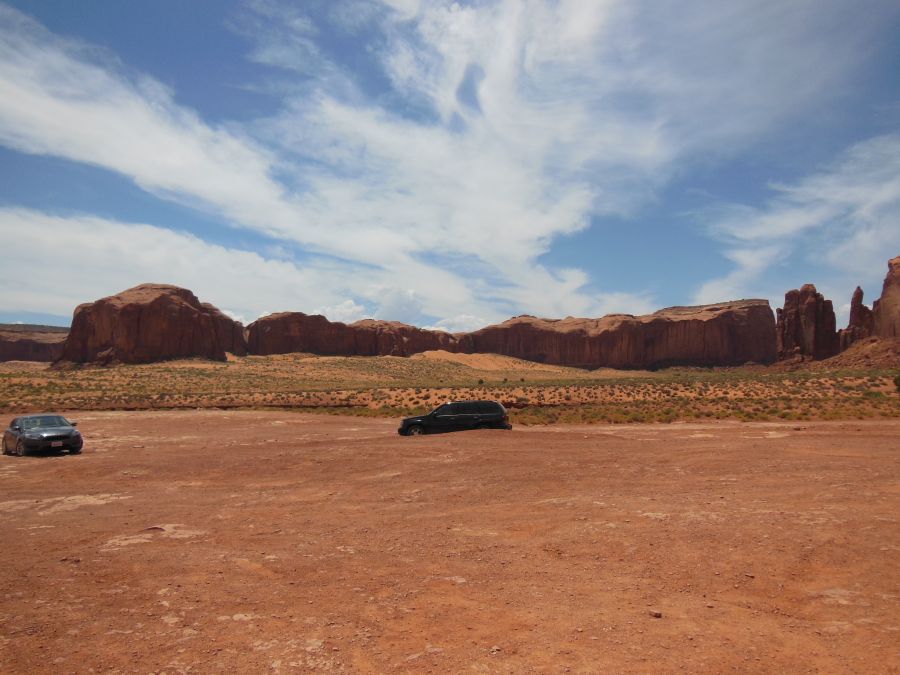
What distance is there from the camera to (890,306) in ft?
218

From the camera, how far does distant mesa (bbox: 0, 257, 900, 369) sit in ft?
249

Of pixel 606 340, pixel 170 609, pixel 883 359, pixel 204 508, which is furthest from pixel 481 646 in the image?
pixel 606 340

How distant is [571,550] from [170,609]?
5.12 metres

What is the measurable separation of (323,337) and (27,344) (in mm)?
63228

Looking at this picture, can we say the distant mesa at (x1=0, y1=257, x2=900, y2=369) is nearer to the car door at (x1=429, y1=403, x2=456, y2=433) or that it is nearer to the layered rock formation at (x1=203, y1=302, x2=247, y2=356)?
the layered rock formation at (x1=203, y1=302, x2=247, y2=356)

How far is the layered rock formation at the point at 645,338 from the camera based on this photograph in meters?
105

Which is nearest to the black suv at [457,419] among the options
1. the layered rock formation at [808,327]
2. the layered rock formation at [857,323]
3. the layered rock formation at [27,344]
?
the layered rock formation at [857,323]

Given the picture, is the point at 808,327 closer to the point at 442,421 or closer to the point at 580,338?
the point at 580,338

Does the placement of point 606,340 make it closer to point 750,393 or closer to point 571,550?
point 750,393

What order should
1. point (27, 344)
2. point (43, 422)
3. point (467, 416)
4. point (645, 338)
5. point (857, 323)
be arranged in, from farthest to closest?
point (27, 344) → point (645, 338) → point (857, 323) → point (467, 416) → point (43, 422)

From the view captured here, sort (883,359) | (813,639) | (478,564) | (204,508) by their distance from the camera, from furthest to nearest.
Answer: (883,359) → (204,508) → (478,564) → (813,639)

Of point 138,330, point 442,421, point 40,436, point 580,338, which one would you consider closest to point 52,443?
point 40,436

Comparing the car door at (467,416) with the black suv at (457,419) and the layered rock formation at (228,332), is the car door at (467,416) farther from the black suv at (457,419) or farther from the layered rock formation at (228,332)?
the layered rock formation at (228,332)

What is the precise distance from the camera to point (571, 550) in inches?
312
